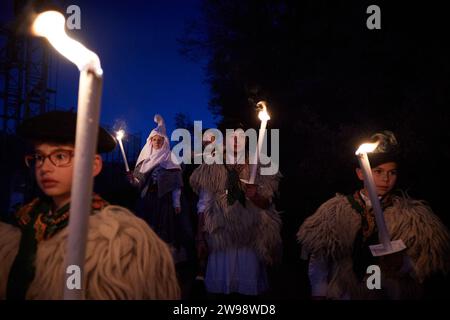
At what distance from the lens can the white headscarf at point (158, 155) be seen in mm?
7000

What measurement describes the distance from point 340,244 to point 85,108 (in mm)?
2737

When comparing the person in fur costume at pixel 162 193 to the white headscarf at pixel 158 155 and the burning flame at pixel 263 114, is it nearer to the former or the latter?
the white headscarf at pixel 158 155

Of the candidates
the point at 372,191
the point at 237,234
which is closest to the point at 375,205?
the point at 372,191

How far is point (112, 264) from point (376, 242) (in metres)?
2.33

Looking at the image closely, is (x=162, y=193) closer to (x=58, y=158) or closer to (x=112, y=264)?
(x=58, y=158)

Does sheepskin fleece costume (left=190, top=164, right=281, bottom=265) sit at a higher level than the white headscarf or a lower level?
lower

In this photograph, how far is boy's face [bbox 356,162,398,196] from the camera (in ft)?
11.2

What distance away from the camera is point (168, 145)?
7340 mm

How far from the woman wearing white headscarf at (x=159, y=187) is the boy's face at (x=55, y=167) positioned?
15.8 ft

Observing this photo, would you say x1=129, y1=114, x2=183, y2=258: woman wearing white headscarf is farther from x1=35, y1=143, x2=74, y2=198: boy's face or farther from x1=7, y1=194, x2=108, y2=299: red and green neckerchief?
x1=35, y1=143, x2=74, y2=198: boy's face

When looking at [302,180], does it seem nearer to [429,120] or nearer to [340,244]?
[429,120]

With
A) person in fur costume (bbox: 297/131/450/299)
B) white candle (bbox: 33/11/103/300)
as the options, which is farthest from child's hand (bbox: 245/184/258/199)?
white candle (bbox: 33/11/103/300)

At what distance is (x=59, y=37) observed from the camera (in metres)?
1.34
